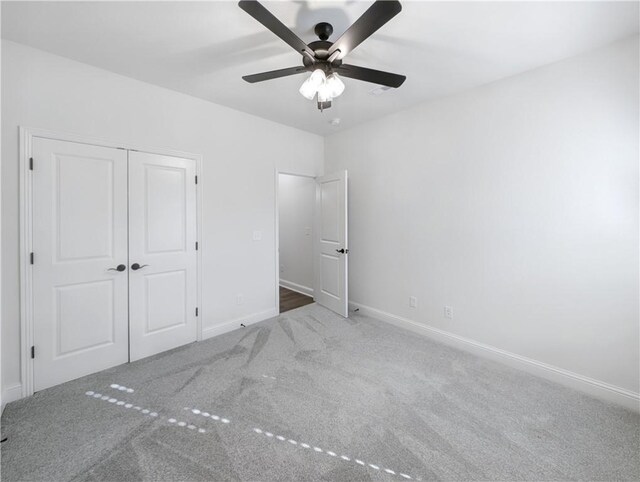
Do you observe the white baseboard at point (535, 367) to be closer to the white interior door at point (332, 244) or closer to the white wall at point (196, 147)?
the white interior door at point (332, 244)

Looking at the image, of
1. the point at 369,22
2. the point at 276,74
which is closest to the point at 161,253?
the point at 276,74

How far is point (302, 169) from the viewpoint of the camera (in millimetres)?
4117

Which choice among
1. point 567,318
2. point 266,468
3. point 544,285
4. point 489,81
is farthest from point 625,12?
point 266,468

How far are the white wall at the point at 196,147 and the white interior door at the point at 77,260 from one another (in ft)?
0.46

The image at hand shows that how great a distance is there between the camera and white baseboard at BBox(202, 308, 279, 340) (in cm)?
318

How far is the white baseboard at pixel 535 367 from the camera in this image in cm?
208

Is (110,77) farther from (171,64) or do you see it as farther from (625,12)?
(625,12)

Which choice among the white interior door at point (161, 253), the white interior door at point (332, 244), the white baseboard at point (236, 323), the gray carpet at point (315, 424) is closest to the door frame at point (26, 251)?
the gray carpet at point (315, 424)

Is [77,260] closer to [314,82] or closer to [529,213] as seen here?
[314,82]

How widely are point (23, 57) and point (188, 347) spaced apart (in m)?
2.85

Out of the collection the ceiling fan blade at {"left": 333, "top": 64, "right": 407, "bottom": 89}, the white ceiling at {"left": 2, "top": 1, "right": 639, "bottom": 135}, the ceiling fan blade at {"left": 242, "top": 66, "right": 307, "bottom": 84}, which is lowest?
the ceiling fan blade at {"left": 333, "top": 64, "right": 407, "bottom": 89}

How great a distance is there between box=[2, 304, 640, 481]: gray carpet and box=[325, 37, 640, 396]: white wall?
48 cm

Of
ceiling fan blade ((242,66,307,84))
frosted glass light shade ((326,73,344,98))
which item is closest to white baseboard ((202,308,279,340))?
ceiling fan blade ((242,66,307,84))

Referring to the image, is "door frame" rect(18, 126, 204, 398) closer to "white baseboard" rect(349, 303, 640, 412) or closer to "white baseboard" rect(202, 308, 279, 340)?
"white baseboard" rect(202, 308, 279, 340)
